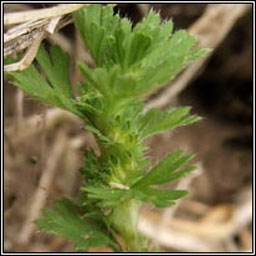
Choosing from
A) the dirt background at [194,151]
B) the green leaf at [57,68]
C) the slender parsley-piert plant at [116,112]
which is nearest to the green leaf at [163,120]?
the slender parsley-piert plant at [116,112]

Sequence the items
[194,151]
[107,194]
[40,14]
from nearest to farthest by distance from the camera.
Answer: [107,194], [40,14], [194,151]

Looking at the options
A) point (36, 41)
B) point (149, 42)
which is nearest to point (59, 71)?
point (36, 41)

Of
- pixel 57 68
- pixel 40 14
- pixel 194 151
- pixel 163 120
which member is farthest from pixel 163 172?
pixel 194 151

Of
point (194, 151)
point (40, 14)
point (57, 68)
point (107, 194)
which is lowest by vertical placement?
point (107, 194)

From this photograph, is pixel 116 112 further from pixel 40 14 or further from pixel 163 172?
pixel 40 14

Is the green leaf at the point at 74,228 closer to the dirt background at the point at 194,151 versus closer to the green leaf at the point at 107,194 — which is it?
the green leaf at the point at 107,194

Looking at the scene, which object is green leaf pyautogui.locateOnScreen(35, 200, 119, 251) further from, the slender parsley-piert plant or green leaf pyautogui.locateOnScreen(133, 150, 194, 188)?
green leaf pyautogui.locateOnScreen(133, 150, 194, 188)

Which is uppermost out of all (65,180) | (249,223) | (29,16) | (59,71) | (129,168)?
(65,180)

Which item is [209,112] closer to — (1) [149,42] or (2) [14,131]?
(2) [14,131]
